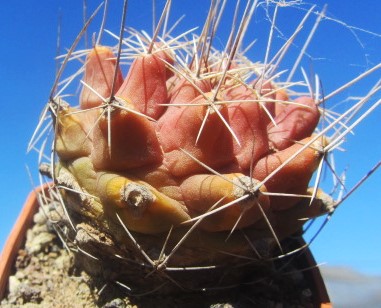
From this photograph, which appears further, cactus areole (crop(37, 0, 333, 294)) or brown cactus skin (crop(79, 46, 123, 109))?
brown cactus skin (crop(79, 46, 123, 109))

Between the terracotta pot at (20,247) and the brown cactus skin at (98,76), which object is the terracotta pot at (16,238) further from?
the brown cactus skin at (98,76)

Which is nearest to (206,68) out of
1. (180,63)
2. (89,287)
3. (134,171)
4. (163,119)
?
(180,63)

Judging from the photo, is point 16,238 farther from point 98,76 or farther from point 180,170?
point 180,170

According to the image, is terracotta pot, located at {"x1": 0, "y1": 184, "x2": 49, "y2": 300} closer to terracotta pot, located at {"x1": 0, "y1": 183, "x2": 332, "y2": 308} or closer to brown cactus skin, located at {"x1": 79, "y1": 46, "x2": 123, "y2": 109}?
terracotta pot, located at {"x1": 0, "y1": 183, "x2": 332, "y2": 308}

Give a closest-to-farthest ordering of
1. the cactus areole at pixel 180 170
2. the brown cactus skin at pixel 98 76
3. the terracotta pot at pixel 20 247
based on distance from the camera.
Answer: the cactus areole at pixel 180 170 < the brown cactus skin at pixel 98 76 < the terracotta pot at pixel 20 247

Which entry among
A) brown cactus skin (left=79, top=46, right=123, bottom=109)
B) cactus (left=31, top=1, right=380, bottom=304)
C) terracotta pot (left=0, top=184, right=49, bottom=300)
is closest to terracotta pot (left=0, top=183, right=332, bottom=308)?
terracotta pot (left=0, top=184, right=49, bottom=300)

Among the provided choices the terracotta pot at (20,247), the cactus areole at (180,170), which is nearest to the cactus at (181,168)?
the cactus areole at (180,170)

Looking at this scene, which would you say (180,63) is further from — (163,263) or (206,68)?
(163,263)

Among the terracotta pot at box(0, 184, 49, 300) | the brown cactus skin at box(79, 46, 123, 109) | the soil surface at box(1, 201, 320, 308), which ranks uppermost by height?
the brown cactus skin at box(79, 46, 123, 109)
